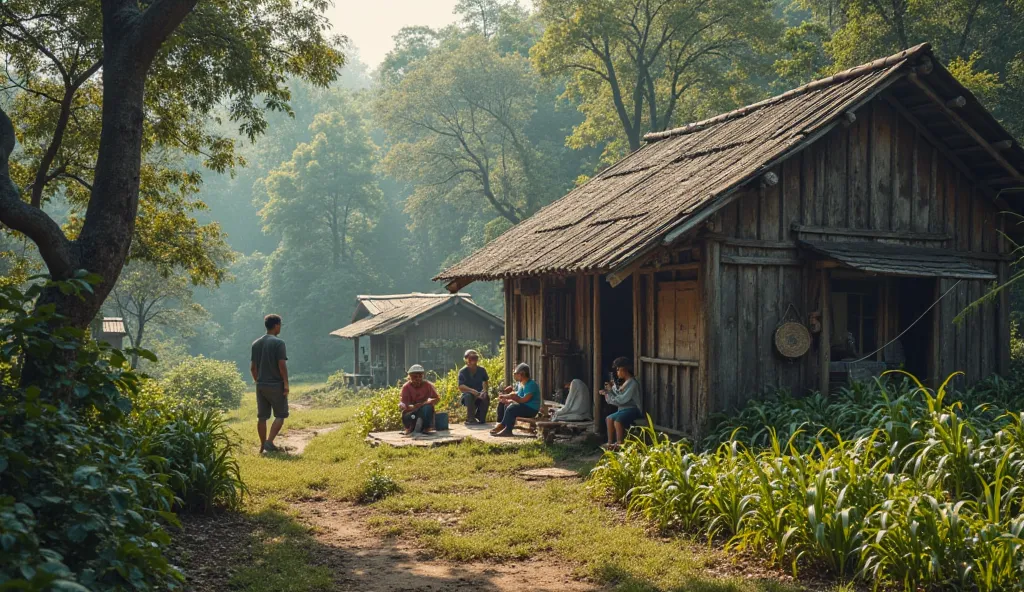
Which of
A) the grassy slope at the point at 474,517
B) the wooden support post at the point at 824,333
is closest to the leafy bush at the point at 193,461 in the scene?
the grassy slope at the point at 474,517

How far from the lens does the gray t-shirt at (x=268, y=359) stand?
39.9 ft

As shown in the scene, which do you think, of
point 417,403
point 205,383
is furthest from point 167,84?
point 205,383

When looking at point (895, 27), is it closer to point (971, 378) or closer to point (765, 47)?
point (765, 47)

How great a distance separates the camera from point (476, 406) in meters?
15.4

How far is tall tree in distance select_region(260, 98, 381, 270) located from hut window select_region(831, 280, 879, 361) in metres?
46.8

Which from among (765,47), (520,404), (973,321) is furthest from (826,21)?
(520,404)

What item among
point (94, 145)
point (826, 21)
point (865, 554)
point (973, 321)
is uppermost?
point (826, 21)

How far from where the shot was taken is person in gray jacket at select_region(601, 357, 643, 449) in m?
11.3

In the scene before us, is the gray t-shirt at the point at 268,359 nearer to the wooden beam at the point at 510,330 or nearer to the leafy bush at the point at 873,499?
the wooden beam at the point at 510,330

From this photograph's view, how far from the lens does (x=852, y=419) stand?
962cm

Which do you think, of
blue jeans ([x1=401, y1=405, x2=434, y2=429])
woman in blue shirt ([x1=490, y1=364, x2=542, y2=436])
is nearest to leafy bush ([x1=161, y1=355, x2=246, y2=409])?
blue jeans ([x1=401, y1=405, x2=434, y2=429])

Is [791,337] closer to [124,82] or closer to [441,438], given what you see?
[441,438]

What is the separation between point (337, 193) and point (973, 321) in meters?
49.1

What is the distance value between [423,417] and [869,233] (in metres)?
7.34
